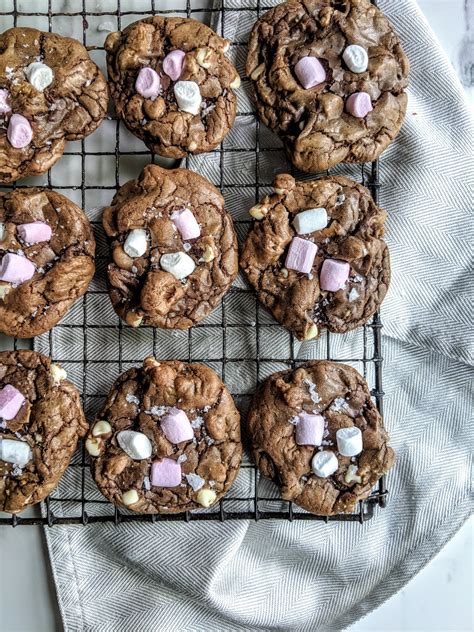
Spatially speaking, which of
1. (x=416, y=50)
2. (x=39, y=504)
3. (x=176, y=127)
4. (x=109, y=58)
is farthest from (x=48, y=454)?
(x=416, y=50)

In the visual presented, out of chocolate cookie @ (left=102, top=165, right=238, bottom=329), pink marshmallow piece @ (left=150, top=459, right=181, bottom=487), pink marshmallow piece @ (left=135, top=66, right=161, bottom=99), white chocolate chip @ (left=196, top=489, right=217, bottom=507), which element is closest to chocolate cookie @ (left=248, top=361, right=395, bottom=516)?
white chocolate chip @ (left=196, top=489, right=217, bottom=507)

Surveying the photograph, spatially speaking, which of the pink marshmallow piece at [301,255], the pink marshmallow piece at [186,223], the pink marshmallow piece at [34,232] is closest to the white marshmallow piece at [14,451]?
the pink marshmallow piece at [34,232]

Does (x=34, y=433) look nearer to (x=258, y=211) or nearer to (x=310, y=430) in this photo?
(x=310, y=430)

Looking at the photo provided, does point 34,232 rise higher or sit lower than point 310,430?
higher

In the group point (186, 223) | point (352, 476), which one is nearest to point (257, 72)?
point (186, 223)

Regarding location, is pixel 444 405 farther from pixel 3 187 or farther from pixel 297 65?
pixel 3 187

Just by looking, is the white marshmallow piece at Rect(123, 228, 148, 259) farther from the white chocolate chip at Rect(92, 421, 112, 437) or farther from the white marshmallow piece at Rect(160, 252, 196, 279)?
the white chocolate chip at Rect(92, 421, 112, 437)
